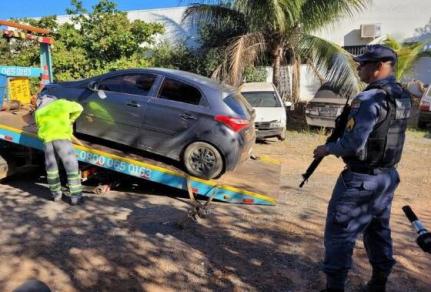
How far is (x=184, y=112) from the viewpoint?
21.6 ft

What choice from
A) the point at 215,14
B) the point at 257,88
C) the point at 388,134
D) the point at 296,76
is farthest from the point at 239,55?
the point at 388,134

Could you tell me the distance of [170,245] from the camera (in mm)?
5004

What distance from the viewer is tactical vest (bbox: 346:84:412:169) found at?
3375 mm

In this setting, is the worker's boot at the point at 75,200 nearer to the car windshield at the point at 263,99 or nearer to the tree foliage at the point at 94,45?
the car windshield at the point at 263,99

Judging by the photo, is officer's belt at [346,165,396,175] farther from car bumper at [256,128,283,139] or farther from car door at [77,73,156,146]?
car bumper at [256,128,283,139]

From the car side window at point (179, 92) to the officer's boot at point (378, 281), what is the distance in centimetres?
357

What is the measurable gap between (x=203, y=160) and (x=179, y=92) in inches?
41.4

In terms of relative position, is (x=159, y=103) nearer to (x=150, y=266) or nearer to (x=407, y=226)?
(x=150, y=266)

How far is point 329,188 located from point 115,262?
4536 millimetres

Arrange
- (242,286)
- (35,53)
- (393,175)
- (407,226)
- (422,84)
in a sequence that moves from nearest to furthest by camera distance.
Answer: (393,175) < (242,286) < (407,226) < (35,53) < (422,84)

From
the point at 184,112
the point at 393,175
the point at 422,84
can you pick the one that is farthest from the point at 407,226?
the point at 422,84

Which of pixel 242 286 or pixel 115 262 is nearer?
pixel 242 286

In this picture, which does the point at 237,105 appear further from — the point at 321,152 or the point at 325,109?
the point at 325,109

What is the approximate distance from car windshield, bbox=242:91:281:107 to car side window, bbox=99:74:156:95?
6.00 metres
